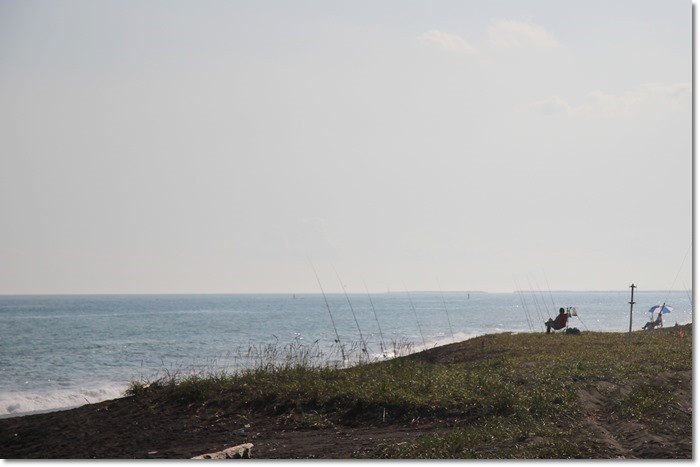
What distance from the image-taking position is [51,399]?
65.9ft

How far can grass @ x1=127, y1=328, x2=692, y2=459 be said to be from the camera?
8.19m

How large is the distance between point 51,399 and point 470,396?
13.8 m

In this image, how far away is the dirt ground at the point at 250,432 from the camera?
8.30 m

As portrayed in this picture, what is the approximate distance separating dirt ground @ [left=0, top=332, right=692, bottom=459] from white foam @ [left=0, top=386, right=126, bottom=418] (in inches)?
316

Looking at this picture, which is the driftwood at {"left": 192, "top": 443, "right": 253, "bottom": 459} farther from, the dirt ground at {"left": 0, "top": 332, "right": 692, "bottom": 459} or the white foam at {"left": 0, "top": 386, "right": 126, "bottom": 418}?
the white foam at {"left": 0, "top": 386, "right": 126, "bottom": 418}

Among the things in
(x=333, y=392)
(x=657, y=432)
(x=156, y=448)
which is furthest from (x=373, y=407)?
(x=657, y=432)

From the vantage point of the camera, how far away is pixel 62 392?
21.6 m

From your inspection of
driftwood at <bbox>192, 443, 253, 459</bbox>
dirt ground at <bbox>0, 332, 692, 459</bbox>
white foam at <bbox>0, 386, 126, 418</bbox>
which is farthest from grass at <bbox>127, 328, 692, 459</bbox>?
white foam at <bbox>0, 386, 126, 418</bbox>

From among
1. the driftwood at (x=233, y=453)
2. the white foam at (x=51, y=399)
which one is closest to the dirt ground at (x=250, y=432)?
the driftwood at (x=233, y=453)

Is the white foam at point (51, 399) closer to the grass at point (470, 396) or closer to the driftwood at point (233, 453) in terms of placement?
the grass at point (470, 396)

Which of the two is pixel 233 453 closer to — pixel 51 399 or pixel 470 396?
pixel 470 396

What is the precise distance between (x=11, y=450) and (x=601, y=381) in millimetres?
7786

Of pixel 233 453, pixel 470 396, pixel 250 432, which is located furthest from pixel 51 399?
pixel 470 396

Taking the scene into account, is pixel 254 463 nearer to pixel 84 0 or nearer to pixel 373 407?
pixel 373 407
